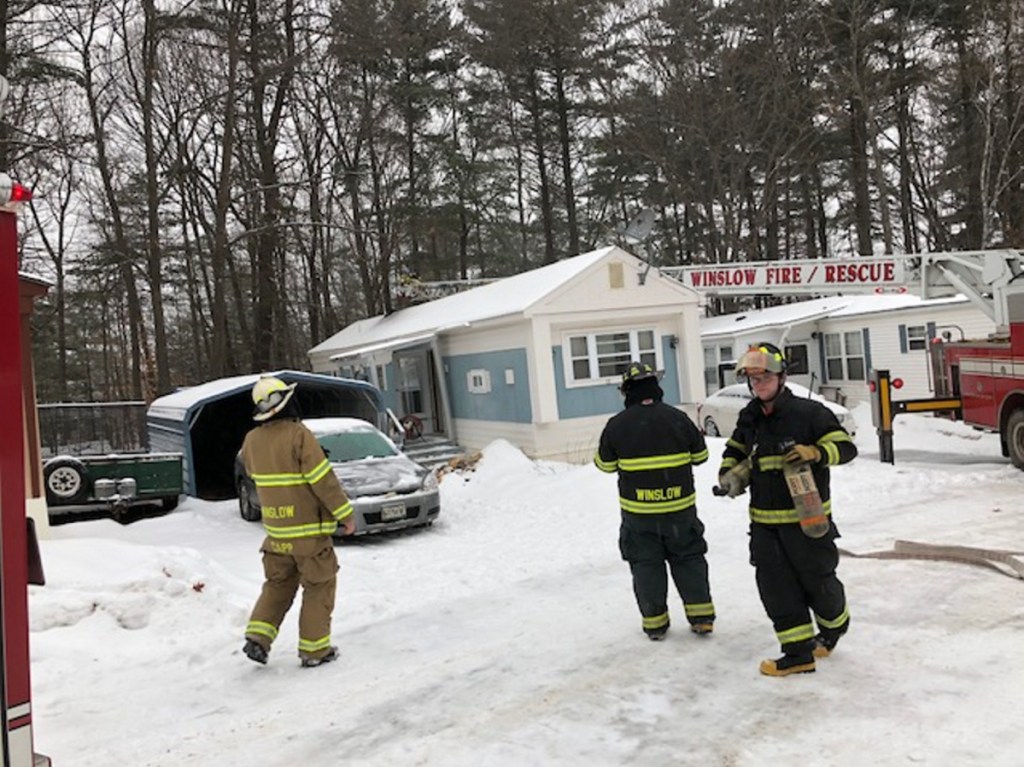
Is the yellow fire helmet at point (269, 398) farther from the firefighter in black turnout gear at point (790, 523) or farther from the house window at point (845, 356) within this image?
the house window at point (845, 356)

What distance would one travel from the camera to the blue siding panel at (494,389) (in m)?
16.3

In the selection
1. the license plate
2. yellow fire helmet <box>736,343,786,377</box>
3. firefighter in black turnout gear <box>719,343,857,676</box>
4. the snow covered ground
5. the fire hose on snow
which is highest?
yellow fire helmet <box>736,343,786,377</box>

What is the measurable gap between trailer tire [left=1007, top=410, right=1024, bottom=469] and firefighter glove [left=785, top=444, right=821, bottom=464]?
29.5 ft

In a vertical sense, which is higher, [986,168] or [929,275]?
[986,168]

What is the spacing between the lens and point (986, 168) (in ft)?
76.9

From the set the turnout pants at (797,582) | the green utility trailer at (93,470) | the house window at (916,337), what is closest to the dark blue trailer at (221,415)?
the green utility trailer at (93,470)

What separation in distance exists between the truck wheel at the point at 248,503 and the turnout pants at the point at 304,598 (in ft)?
20.8

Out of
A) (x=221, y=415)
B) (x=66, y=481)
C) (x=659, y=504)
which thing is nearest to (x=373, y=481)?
(x=66, y=481)

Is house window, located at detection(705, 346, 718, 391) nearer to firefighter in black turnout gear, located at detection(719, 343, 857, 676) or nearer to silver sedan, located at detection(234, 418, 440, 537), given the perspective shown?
silver sedan, located at detection(234, 418, 440, 537)

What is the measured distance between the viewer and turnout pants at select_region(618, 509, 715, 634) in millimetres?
5211

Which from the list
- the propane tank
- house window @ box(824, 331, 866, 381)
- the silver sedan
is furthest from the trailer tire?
house window @ box(824, 331, 866, 381)

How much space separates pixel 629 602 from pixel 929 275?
1043cm

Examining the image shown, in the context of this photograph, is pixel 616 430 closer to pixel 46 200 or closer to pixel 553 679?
pixel 553 679

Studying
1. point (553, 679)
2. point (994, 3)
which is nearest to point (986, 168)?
point (994, 3)
